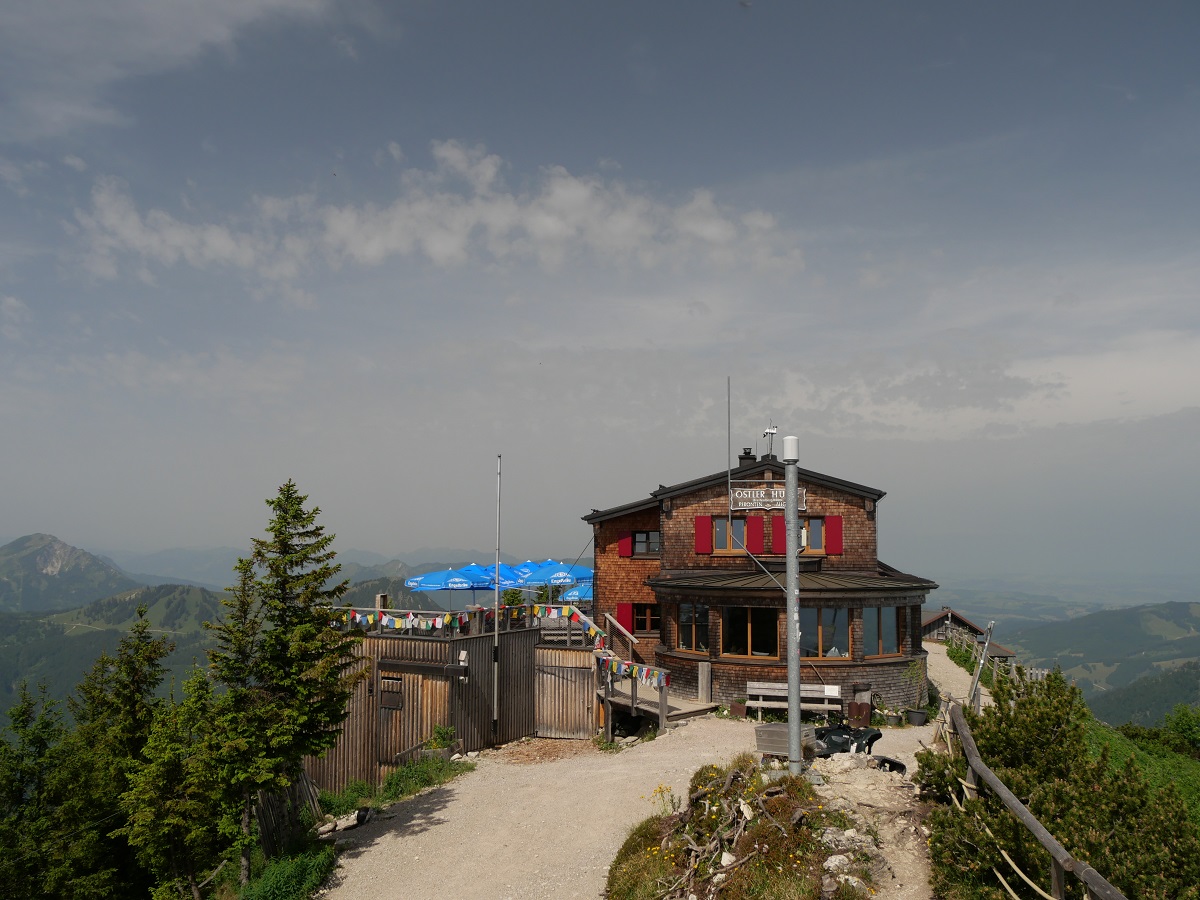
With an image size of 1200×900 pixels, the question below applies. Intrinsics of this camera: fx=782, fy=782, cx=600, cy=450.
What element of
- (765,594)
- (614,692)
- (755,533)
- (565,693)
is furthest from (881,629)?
(565,693)

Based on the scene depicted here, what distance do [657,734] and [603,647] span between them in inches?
199

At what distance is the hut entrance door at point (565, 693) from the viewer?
23656mm

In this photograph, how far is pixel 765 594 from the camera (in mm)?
24344

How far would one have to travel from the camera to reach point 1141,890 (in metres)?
6.63

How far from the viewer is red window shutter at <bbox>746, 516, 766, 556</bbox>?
28.5m

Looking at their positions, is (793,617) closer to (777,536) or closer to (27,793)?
(777,536)

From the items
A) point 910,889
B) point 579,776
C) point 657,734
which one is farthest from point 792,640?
point 657,734

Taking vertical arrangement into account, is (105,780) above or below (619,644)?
below

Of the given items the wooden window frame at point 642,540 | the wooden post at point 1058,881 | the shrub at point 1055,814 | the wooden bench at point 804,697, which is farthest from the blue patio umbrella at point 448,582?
the wooden post at point 1058,881

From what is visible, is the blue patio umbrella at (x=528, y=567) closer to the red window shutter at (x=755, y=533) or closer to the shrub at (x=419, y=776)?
the red window shutter at (x=755, y=533)

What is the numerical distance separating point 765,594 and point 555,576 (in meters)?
13.2

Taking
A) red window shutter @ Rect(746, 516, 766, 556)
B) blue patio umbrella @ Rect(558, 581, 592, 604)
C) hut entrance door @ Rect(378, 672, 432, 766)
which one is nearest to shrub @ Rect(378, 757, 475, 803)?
hut entrance door @ Rect(378, 672, 432, 766)

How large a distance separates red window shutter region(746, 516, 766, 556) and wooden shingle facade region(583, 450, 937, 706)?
0.04 meters

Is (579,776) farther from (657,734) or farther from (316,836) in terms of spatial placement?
(316,836)
